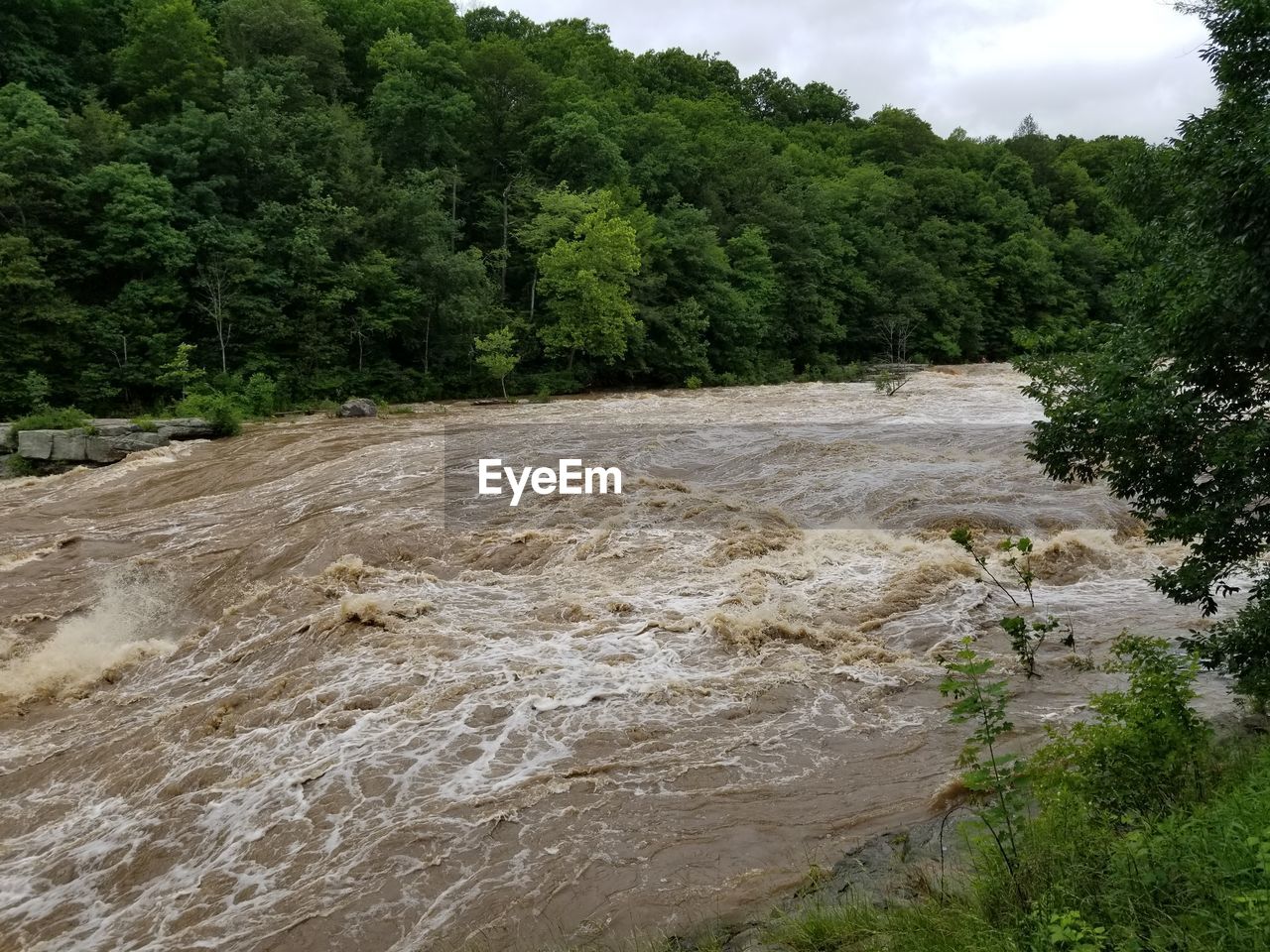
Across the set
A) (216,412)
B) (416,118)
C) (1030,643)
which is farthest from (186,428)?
(416,118)

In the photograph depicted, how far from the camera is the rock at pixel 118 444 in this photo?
Answer: 1759 cm

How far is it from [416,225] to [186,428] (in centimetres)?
1315

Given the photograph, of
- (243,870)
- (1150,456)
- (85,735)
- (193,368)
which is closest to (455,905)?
(243,870)

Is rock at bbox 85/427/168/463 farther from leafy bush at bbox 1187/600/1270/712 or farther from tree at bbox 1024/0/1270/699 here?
leafy bush at bbox 1187/600/1270/712

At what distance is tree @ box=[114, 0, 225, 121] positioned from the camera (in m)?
29.2

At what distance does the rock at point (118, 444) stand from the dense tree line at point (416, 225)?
435 cm

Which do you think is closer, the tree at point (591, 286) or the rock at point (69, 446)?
the rock at point (69, 446)

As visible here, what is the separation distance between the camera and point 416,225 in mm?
29406

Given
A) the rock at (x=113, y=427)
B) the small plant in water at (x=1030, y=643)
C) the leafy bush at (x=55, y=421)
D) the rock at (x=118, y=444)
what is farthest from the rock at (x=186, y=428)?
the small plant in water at (x=1030, y=643)

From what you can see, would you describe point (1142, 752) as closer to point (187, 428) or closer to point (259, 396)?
point (187, 428)

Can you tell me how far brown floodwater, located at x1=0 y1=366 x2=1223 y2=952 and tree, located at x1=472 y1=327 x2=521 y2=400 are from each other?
13.8 meters

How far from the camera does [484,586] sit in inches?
396

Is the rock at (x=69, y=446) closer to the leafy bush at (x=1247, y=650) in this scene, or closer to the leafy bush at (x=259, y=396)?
the leafy bush at (x=259, y=396)

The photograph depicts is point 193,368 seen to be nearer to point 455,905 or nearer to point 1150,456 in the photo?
point 455,905
